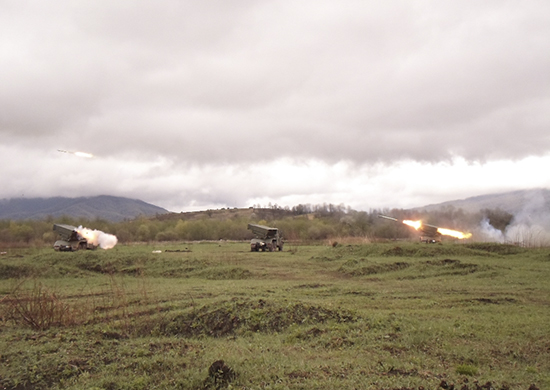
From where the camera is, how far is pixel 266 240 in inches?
1849

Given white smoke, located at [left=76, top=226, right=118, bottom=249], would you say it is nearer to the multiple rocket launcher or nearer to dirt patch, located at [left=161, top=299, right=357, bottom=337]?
the multiple rocket launcher

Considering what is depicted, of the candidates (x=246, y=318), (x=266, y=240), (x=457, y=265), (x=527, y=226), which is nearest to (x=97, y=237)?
(x=266, y=240)

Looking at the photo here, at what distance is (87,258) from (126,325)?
2148 cm

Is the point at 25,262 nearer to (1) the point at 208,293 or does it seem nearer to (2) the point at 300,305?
(1) the point at 208,293

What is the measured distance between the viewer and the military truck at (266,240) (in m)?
46.5

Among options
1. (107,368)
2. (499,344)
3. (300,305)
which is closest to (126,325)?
(107,368)

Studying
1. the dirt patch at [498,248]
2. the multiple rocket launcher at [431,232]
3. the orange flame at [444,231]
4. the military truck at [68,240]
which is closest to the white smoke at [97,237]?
the military truck at [68,240]

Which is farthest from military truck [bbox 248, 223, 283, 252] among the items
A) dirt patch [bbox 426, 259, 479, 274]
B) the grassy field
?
the grassy field

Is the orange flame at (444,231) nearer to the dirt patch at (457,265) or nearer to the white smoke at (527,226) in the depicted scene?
the white smoke at (527,226)

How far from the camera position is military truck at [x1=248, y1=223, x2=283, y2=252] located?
46469 mm

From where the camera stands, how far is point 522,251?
34.0 metres

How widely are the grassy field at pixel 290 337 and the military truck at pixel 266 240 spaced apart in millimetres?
23969

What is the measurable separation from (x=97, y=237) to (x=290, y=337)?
4260 centimetres

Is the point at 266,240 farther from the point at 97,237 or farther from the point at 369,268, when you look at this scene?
the point at 369,268
